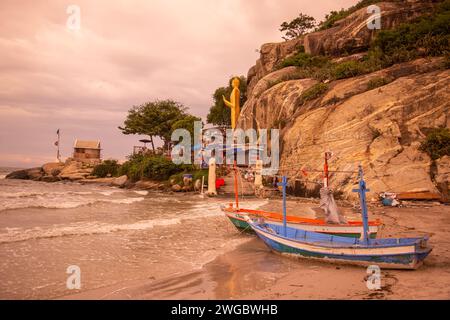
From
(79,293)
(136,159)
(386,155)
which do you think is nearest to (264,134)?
(386,155)

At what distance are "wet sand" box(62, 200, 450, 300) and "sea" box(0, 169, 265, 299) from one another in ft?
2.36

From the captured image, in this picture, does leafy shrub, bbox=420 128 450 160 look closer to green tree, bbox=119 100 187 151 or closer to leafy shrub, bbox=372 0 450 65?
leafy shrub, bbox=372 0 450 65

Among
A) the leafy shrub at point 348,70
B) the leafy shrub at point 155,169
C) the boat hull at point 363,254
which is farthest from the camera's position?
the leafy shrub at point 155,169

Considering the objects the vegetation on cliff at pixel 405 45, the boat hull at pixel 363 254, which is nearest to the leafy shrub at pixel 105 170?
the vegetation on cliff at pixel 405 45

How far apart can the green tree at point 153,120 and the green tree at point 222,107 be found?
234 inches

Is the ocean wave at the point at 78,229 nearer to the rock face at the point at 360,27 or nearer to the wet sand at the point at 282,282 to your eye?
→ the wet sand at the point at 282,282

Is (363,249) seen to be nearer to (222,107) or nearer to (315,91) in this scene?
(315,91)

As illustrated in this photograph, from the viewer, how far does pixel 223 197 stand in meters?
31.9

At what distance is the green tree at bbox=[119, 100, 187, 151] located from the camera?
2276 inches

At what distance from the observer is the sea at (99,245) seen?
8.87 metres

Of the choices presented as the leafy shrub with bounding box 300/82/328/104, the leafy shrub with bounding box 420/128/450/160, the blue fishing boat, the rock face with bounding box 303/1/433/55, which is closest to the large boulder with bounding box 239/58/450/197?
the leafy shrub with bounding box 420/128/450/160

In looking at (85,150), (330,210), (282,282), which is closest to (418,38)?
(330,210)

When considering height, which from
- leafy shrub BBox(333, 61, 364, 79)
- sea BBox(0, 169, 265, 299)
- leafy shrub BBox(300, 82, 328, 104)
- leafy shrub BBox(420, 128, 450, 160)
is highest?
leafy shrub BBox(333, 61, 364, 79)
